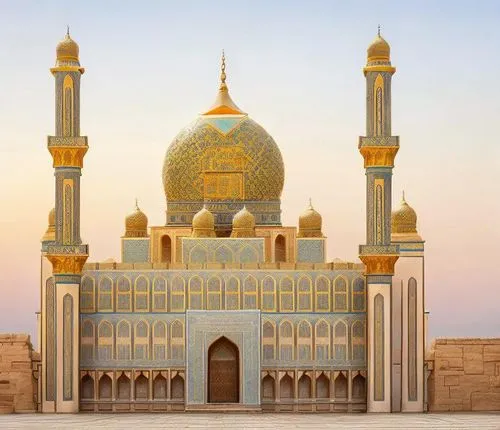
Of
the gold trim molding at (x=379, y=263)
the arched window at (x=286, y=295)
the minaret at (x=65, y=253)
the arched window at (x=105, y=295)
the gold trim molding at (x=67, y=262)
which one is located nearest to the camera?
the minaret at (x=65, y=253)

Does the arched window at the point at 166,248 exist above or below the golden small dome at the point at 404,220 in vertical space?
below

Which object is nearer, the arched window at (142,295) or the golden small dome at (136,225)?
the arched window at (142,295)

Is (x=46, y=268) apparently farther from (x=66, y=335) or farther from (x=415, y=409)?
(x=415, y=409)

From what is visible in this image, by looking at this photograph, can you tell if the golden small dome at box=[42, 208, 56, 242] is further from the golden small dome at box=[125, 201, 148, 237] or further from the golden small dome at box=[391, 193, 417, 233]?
the golden small dome at box=[391, 193, 417, 233]

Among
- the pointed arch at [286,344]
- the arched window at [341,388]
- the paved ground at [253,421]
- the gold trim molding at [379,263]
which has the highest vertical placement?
the gold trim molding at [379,263]

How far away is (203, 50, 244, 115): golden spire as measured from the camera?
4303cm

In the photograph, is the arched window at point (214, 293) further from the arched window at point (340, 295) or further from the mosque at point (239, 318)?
the arched window at point (340, 295)

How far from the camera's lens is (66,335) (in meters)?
36.9

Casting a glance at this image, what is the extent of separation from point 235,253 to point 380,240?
4175mm

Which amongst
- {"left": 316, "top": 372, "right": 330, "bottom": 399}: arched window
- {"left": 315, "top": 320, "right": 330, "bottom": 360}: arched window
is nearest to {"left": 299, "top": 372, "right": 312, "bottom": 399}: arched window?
{"left": 316, "top": 372, "right": 330, "bottom": 399}: arched window

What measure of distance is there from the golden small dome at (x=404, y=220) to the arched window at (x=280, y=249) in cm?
389

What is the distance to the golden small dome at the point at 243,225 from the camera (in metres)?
39.8

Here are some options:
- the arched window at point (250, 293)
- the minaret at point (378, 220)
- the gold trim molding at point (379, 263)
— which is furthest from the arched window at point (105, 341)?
the gold trim molding at point (379, 263)

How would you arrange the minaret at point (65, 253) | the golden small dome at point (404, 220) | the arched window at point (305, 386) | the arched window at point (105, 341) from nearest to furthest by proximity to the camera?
the minaret at point (65, 253), the arched window at point (105, 341), the arched window at point (305, 386), the golden small dome at point (404, 220)
